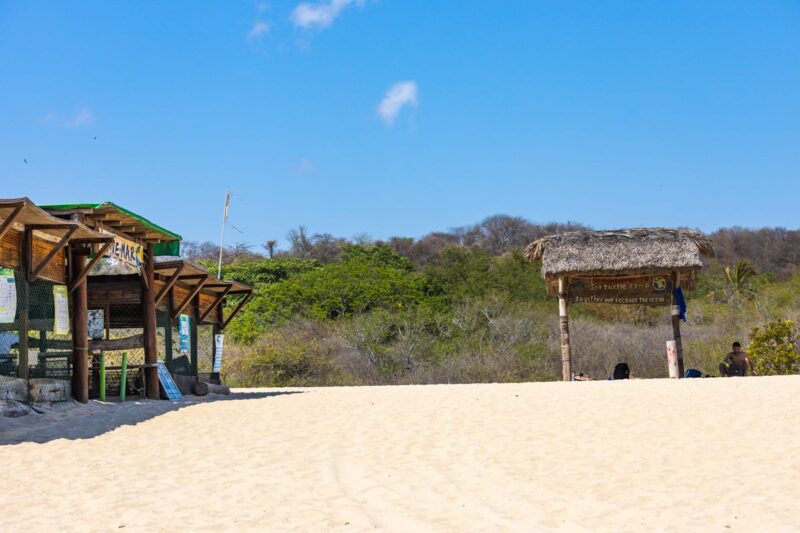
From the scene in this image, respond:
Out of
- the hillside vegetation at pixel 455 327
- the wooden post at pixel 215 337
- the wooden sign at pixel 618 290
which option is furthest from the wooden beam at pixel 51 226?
the hillside vegetation at pixel 455 327

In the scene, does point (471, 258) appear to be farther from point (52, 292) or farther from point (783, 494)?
point (783, 494)

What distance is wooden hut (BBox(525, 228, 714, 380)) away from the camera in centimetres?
1967

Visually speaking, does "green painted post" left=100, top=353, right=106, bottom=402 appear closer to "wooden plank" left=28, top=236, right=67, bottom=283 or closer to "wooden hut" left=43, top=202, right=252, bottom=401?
"wooden hut" left=43, top=202, right=252, bottom=401

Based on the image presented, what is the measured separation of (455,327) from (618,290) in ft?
25.9

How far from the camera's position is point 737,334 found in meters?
24.9

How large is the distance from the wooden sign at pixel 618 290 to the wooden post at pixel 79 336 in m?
11.2

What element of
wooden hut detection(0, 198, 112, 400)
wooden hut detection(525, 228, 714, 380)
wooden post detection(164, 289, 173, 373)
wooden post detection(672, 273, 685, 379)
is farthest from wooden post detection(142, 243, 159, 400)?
wooden post detection(672, 273, 685, 379)

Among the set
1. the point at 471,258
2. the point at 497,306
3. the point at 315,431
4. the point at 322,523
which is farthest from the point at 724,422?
the point at 471,258

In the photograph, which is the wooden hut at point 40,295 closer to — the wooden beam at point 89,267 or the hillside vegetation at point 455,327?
the wooden beam at point 89,267

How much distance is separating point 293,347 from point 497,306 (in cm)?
703

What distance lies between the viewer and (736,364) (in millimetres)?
18500

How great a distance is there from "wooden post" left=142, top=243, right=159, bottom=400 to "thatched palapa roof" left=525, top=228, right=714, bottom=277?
9058mm

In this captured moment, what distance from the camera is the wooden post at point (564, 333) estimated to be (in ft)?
63.1

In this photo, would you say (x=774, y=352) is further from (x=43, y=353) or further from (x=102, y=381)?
(x=43, y=353)
